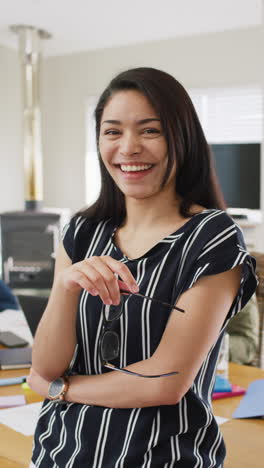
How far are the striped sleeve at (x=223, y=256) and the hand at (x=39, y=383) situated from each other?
0.36m

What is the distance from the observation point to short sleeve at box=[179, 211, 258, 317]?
945mm

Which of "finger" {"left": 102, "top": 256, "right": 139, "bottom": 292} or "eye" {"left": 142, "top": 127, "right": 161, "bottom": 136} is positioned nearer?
"finger" {"left": 102, "top": 256, "right": 139, "bottom": 292}

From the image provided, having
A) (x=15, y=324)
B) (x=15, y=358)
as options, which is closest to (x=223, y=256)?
(x=15, y=358)

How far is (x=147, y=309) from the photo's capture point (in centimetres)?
100

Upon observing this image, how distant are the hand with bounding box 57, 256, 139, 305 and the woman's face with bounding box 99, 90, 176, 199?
0.22 m

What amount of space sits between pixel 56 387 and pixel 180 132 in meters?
0.54

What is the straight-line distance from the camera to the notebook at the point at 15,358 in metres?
1.67

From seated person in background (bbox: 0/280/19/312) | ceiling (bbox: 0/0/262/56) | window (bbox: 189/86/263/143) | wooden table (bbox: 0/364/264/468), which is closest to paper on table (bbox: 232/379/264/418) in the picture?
wooden table (bbox: 0/364/264/468)

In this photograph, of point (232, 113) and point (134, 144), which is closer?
point (134, 144)

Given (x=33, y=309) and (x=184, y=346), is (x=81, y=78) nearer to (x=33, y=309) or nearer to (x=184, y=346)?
(x=33, y=309)

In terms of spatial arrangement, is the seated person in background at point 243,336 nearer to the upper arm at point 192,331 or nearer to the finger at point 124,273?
the upper arm at point 192,331

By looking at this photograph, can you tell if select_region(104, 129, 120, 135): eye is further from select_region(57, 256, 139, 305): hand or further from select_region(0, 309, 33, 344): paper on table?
select_region(0, 309, 33, 344): paper on table

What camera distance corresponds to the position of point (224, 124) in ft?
18.3

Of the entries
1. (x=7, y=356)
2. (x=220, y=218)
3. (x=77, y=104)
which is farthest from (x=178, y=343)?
(x=77, y=104)
